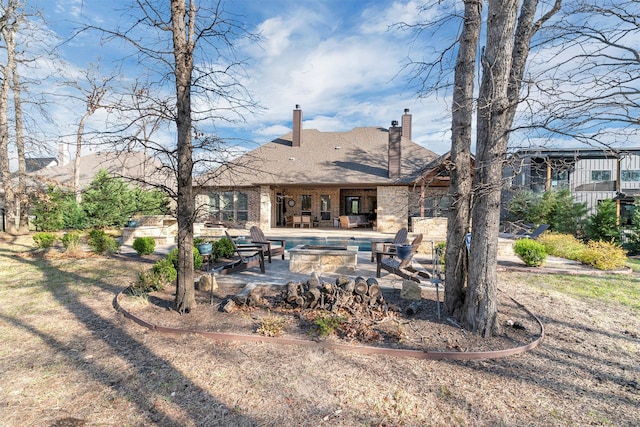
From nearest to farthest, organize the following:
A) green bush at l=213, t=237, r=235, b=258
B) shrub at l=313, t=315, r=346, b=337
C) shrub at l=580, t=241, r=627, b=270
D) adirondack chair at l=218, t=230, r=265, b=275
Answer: shrub at l=313, t=315, r=346, b=337 < adirondack chair at l=218, t=230, r=265, b=275 < shrub at l=580, t=241, r=627, b=270 < green bush at l=213, t=237, r=235, b=258

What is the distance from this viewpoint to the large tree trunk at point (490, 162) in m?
3.59

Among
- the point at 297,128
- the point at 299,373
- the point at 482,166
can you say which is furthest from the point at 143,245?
the point at 297,128

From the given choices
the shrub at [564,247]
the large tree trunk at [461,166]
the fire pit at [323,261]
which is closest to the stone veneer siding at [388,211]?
the shrub at [564,247]

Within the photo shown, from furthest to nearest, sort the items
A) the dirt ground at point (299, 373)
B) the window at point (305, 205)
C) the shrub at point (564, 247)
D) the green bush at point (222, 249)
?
the window at point (305, 205)
the shrub at point (564, 247)
the green bush at point (222, 249)
the dirt ground at point (299, 373)

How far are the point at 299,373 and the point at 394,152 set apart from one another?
49.6 ft

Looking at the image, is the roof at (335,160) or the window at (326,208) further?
the window at (326,208)

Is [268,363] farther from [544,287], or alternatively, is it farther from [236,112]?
[544,287]

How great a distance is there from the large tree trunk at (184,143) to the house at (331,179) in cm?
1150

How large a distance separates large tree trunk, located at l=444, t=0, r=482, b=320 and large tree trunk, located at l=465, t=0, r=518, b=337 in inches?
13.2

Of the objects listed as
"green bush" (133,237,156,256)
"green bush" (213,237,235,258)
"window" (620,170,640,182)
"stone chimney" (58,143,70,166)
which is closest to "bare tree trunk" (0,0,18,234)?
"stone chimney" (58,143,70,166)

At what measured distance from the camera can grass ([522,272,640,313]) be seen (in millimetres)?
5527

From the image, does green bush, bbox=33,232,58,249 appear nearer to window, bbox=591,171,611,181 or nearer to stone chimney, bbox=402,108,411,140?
stone chimney, bbox=402,108,411,140

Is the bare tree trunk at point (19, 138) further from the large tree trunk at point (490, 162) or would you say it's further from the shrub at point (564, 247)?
the shrub at point (564, 247)

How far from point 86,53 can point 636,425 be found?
8793mm
